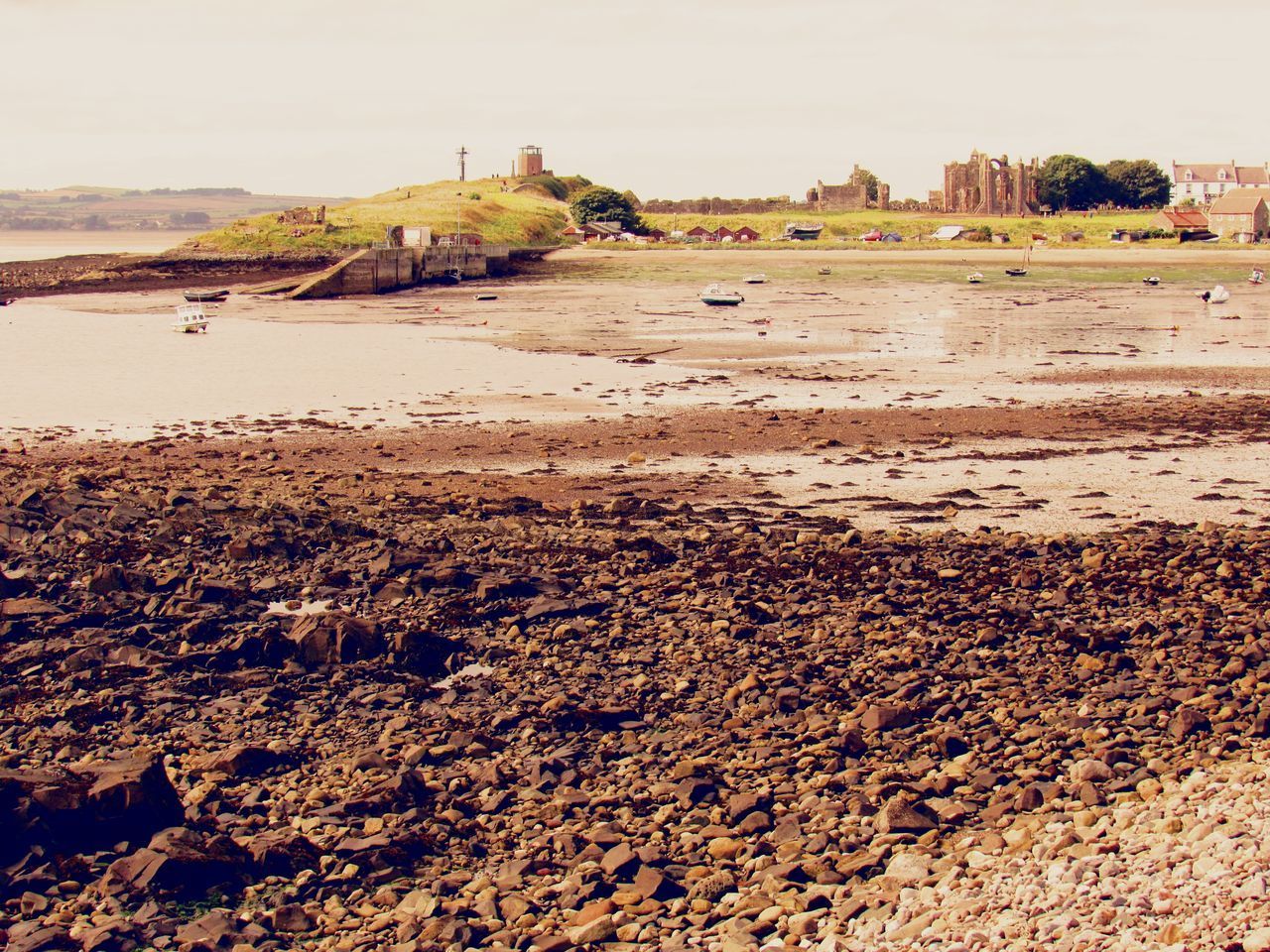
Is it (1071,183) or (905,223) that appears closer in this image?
(905,223)

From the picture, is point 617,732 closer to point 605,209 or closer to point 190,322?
point 190,322

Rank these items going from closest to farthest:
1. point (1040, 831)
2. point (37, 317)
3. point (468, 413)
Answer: point (1040, 831) < point (468, 413) < point (37, 317)

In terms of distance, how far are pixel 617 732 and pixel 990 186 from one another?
174249 millimetres

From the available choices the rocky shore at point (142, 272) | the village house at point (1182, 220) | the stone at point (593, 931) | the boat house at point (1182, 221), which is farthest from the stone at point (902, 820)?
the village house at point (1182, 220)

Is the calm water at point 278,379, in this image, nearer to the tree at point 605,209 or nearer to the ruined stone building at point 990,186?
the tree at point 605,209

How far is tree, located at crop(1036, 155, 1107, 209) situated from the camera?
171 meters

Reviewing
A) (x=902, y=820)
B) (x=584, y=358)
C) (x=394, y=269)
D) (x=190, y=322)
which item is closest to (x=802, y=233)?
(x=394, y=269)

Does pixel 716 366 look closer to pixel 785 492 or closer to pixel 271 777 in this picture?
pixel 785 492

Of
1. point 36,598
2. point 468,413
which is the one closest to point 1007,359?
point 468,413

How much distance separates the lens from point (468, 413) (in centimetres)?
3262

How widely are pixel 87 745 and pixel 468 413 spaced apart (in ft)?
67.3

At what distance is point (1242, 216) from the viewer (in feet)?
449

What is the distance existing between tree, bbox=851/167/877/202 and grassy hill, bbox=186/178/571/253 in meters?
42.6

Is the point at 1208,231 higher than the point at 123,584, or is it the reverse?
the point at 1208,231
